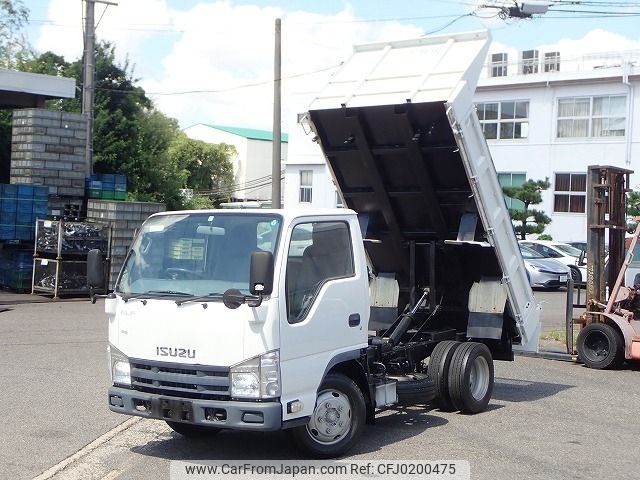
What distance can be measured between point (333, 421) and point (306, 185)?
1521 inches

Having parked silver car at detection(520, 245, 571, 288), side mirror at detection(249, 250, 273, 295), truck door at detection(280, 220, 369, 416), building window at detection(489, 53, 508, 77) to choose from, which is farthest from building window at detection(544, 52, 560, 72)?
side mirror at detection(249, 250, 273, 295)

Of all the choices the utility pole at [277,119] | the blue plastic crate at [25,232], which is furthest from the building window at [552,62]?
the blue plastic crate at [25,232]

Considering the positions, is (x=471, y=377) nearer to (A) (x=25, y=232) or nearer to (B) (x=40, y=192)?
(A) (x=25, y=232)

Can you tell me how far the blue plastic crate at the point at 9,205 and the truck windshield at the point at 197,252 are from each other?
15.0 m

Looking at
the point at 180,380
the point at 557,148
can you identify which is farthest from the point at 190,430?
the point at 557,148

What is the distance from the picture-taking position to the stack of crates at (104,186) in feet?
77.8

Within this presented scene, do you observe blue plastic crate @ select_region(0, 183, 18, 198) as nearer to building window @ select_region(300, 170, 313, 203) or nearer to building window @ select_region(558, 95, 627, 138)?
building window @ select_region(558, 95, 627, 138)

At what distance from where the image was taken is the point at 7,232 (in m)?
21.5

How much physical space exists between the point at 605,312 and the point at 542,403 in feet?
10.9

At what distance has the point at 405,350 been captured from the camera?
9453 mm

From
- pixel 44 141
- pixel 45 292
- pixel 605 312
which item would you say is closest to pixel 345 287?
pixel 605 312

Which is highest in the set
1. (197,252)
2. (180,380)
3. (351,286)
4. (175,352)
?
(197,252)

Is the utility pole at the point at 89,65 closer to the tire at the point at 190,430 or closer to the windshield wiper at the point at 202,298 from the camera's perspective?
the tire at the point at 190,430

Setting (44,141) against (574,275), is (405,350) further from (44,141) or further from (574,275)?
(574,275)
